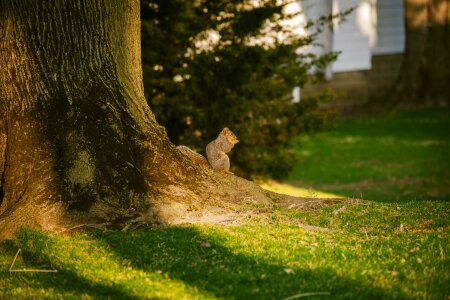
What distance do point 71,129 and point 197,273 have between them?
216 cm

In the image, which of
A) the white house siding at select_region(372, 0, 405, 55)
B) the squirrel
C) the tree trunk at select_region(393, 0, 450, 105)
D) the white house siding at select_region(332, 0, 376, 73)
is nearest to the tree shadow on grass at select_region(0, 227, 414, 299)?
the squirrel

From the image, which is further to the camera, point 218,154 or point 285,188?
point 285,188

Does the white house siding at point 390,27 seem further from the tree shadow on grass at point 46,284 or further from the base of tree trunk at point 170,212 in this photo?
the tree shadow on grass at point 46,284

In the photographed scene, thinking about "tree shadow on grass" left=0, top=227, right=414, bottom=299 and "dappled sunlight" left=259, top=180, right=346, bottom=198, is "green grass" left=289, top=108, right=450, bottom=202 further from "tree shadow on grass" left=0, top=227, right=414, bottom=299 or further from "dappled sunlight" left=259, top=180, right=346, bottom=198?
"tree shadow on grass" left=0, top=227, right=414, bottom=299

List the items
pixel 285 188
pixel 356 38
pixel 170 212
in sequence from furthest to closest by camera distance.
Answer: pixel 356 38
pixel 285 188
pixel 170 212

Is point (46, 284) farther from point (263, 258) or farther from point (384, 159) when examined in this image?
point (384, 159)

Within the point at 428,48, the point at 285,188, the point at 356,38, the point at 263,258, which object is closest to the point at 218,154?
the point at 263,258

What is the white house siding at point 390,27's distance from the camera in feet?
89.5

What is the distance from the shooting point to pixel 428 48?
25.2m

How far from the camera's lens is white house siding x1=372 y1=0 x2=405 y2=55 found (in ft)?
89.5

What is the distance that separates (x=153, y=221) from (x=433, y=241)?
2.72 meters

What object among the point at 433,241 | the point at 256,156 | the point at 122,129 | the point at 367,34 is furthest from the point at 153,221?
the point at 367,34

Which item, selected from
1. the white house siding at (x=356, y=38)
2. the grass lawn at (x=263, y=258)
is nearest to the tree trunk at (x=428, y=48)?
the white house siding at (x=356, y=38)

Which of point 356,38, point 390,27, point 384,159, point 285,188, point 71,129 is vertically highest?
point 390,27
